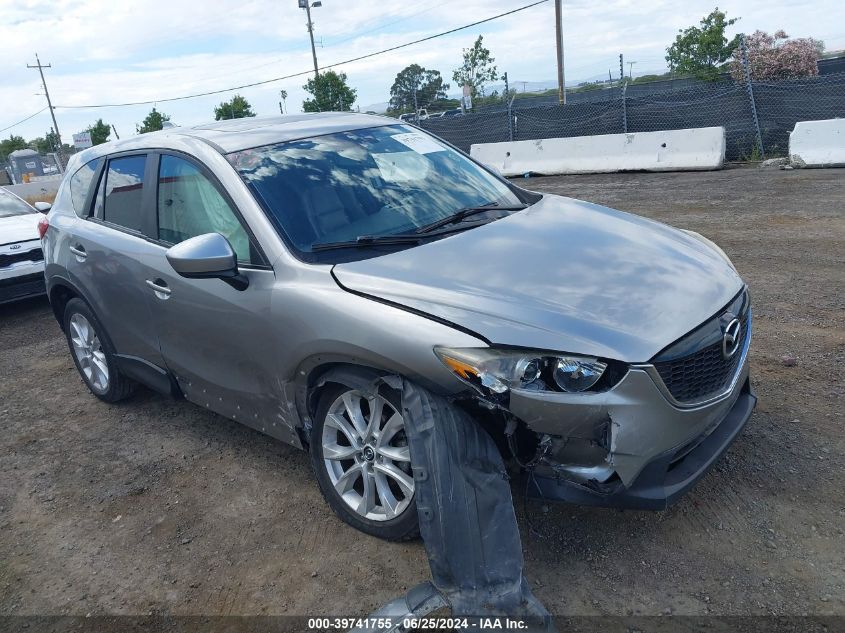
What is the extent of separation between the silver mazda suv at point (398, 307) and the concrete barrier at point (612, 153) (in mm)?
10473

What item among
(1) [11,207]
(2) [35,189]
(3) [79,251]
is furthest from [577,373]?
(2) [35,189]

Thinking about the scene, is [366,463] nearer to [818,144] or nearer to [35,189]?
[818,144]

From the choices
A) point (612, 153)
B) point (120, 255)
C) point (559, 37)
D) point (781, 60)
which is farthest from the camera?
point (559, 37)

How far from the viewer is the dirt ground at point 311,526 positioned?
2656mm

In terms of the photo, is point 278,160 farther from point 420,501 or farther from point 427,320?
point 420,501

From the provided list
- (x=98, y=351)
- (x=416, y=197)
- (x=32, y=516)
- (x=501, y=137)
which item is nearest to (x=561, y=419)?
(x=416, y=197)

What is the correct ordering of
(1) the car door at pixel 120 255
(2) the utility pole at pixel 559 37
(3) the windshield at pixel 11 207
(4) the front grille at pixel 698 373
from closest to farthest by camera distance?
(4) the front grille at pixel 698 373 < (1) the car door at pixel 120 255 < (3) the windshield at pixel 11 207 < (2) the utility pole at pixel 559 37

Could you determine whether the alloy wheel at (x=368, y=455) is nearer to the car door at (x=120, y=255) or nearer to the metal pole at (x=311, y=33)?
the car door at (x=120, y=255)

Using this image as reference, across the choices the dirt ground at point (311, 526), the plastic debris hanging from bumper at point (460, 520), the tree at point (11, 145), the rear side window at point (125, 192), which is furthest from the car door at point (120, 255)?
the tree at point (11, 145)

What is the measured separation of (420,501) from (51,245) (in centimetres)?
373

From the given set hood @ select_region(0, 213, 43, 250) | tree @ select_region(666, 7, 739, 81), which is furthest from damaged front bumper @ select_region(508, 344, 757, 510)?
tree @ select_region(666, 7, 739, 81)

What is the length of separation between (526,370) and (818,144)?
11746 millimetres

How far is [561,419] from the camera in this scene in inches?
94.7

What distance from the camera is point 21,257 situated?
7.61 metres
